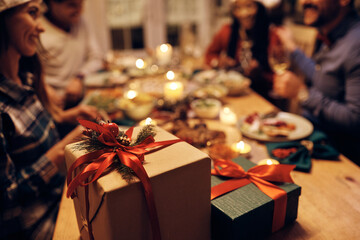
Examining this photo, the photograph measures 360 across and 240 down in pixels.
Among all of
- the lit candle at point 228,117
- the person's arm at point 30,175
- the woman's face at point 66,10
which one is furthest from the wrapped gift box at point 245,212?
the woman's face at point 66,10

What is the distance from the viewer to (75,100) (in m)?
2.26

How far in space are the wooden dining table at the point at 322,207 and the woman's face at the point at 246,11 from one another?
80.7 inches

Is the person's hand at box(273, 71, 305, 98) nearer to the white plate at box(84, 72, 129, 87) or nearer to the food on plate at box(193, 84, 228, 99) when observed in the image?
the food on plate at box(193, 84, 228, 99)

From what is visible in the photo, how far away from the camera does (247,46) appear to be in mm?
2891

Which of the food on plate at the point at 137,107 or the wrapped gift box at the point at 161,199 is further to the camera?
the food on plate at the point at 137,107

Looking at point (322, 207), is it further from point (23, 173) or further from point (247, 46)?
point (247, 46)

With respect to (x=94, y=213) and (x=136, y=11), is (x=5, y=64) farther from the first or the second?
(x=136, y=11)

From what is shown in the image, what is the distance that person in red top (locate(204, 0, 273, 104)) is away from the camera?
267 centimetres

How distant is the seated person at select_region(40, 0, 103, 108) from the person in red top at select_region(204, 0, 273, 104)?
1255mm

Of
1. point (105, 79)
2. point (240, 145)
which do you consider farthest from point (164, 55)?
point (240, 145)

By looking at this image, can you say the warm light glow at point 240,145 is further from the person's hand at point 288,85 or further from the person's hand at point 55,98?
the person's hand at point 55,98

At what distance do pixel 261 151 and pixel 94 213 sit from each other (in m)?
0.80

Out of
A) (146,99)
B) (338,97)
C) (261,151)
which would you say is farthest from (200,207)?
(338,97)

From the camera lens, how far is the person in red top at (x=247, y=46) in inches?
105
